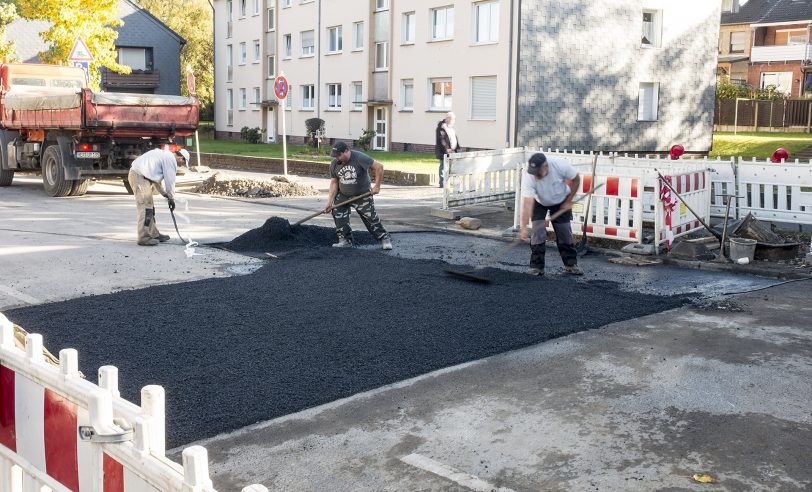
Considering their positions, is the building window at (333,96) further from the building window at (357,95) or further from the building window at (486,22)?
the building window at (486,22)

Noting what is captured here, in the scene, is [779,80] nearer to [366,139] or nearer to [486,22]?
[486,22]

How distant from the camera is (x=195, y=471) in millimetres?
2098

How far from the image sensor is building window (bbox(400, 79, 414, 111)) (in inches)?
1437

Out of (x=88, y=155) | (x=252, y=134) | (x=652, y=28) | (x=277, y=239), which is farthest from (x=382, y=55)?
(x=277, y=239)

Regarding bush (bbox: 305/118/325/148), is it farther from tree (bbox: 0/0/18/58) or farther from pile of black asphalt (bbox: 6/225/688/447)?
pile of black asphalt (bbox: 6/225/688/447)

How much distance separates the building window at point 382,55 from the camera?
125ft

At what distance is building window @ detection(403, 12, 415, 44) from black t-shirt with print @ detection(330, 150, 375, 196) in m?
24.6

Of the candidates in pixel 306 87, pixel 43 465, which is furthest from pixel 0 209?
pixel 306 87

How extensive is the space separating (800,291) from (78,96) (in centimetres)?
1330

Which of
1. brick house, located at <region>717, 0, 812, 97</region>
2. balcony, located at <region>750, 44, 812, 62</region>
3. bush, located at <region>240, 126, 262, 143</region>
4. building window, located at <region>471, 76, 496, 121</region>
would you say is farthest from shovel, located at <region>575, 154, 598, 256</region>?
balcony, located at <region>750, 44, 812, 62</region>

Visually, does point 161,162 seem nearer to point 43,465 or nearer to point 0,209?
point 0,209

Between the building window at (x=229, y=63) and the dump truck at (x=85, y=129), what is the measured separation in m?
34.4

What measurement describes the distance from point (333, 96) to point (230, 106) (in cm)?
1372

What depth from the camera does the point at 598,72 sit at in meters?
32.2
